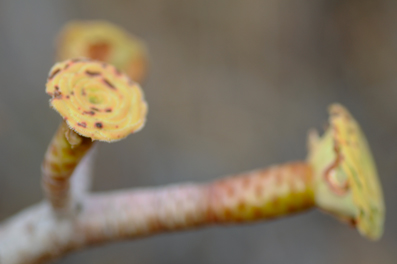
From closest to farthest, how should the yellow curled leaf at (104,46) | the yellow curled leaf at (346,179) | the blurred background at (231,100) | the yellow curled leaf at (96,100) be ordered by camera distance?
the yellow curled leaf at (96,100)
the yellow curled leaf at (346,179)
the yellow curled leaf at (104,46)
the blurred background at (231,100)

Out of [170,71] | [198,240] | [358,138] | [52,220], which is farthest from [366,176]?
[170,71]

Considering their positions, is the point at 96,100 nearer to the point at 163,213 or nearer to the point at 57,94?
the point at 57,94

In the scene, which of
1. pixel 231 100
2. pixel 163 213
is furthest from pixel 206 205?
pixel 231 100

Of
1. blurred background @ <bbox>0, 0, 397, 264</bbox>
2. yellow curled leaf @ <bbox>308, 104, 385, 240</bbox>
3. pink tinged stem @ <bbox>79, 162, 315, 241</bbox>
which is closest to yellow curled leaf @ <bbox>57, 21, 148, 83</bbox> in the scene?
pink tinged stem @ <bbox>79, 162, 315, 241</bbox>

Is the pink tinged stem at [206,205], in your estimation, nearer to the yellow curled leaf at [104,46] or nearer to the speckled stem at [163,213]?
the speckled stem at [163,213]

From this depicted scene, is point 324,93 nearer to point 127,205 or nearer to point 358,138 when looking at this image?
point 358,138

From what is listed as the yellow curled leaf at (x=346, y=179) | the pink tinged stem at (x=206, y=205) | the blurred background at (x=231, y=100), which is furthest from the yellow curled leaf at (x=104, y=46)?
the blurred background at (x=231, y=100)

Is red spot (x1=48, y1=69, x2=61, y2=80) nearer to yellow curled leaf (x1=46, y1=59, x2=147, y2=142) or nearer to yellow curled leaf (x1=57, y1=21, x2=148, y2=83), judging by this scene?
yellow curled leaf (x1=46, y1=59, x2=147, y2=142)
